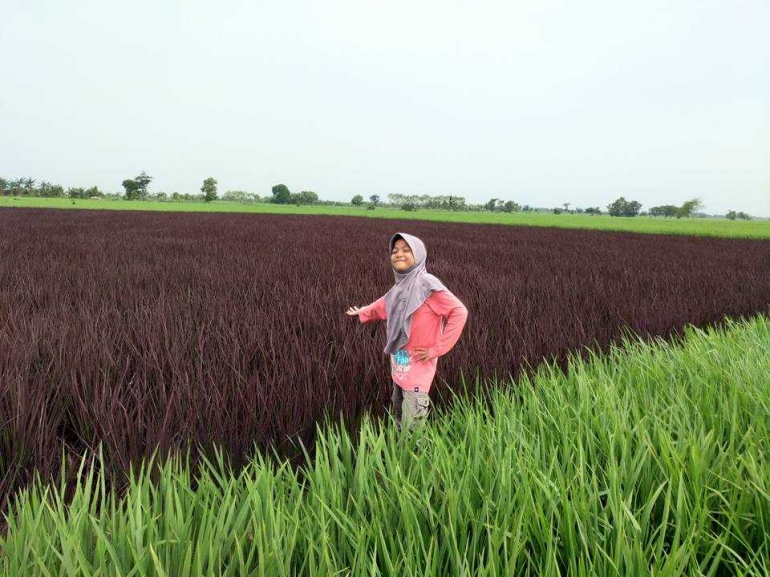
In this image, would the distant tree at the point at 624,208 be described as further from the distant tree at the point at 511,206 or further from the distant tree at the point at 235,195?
the distant tree at the point at 235,195

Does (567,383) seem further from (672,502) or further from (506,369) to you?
(672,502)

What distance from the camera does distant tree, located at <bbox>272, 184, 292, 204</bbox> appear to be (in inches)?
4427

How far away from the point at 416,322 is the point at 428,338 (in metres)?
0.08

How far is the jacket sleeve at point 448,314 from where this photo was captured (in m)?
1.48

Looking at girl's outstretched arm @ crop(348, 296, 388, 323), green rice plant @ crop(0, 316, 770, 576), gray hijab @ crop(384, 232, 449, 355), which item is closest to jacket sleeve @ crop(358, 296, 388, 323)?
girl's outstretched arm @ crop(348, 296, 388, 323)

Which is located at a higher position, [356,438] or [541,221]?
[541,221]

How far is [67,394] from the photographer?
1725 millimetres

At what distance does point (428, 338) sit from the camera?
158 centimetres

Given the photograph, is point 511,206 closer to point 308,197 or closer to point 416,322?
point 308,197

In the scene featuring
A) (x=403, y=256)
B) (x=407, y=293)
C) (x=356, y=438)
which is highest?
(x=403, y=256)

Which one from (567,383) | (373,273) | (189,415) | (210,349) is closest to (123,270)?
(373,273)

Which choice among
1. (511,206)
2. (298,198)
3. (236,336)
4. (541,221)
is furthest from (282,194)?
(236,336)

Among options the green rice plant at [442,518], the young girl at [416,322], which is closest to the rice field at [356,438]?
the green rice plant at [442,518]

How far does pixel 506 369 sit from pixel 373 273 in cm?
307
